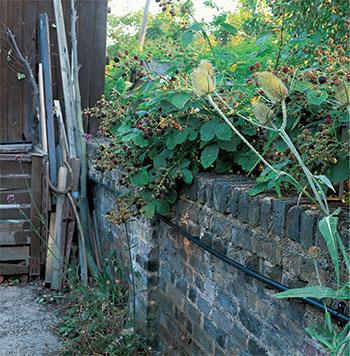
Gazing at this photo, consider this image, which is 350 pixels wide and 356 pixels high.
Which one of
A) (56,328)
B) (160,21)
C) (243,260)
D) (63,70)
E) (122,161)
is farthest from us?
(160,21)

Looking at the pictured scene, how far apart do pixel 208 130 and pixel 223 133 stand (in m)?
0.10

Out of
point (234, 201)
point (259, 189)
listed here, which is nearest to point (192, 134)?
point (234, 201)

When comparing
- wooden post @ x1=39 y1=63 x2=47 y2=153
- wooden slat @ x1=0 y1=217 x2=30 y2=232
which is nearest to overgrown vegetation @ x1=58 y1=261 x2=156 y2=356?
wooden slat @ x1=0 y1=217 x2=30 y2=232

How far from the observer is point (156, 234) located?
3.54 metres

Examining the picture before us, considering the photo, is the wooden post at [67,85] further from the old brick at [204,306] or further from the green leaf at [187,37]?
the old brick at [204,306]

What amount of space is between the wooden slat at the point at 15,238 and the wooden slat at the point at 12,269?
260 mm

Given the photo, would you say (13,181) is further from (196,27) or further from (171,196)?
(196,27)

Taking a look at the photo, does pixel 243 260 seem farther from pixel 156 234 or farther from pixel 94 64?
pixel 94 64

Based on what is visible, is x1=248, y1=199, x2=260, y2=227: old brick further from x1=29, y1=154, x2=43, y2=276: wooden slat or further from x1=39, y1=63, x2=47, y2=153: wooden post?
x1=39, y1=63, x2=47, y2=153: wooden post

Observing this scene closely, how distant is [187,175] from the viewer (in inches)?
114

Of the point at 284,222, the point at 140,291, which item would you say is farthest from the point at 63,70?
the point at 284,222

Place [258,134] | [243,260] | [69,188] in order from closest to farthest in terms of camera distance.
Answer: [243,260], [258,134], [69,188]

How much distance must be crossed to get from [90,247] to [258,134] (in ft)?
10.5

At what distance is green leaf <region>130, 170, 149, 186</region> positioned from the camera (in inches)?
121
